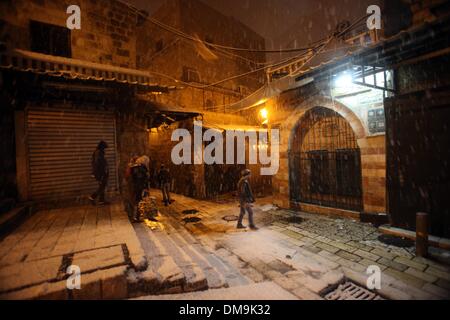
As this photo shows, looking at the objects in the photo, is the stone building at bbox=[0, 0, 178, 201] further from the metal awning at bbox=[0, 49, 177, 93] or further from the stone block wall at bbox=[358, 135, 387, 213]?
the stone block wall at bbox=[358, 135, 387, 213]

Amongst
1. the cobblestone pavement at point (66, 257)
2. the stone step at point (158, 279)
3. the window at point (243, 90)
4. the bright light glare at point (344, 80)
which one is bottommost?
the stone step at point (158, 279)

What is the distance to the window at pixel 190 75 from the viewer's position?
1969 centimetres

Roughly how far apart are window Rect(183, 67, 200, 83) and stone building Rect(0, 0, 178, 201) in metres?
8.95

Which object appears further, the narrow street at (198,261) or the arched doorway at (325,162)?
the arched doorway at (325,162)

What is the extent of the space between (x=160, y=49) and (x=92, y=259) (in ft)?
71.5

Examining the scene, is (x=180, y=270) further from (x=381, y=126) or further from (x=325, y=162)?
(x=325, y=162)

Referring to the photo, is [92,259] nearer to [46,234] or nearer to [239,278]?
[46,234]

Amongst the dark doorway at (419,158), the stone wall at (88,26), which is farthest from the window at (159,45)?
the dark doorway at (419,158)

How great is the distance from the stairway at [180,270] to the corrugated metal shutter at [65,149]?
3.34 meters

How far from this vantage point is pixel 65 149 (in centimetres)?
813

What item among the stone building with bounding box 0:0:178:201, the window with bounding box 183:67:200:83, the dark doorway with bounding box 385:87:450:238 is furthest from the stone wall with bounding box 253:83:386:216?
the window with bounding box 183:67:200:83

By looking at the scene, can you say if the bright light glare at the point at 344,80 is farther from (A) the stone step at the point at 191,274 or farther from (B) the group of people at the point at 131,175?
(A) the stone step at the point at 191,274

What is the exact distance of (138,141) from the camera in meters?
9.68

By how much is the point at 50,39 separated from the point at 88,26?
5.24 ft
